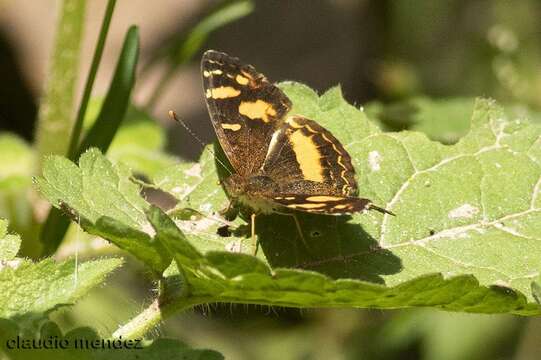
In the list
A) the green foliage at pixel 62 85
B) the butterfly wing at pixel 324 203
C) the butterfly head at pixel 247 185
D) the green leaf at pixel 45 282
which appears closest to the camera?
the green leaf at pixel 45 282

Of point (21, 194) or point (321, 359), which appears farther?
point (321, 359)

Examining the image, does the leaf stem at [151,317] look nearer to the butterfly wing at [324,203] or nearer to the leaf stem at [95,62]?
the butterfly wing at [324,203]

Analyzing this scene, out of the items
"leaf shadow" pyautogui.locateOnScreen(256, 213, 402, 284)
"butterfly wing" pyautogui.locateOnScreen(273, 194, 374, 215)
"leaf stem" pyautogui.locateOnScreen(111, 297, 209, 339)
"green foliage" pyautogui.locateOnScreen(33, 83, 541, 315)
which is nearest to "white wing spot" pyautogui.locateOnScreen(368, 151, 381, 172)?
"green foliage" pyautogui.locateOnScreen(33, 83, 541, 315)

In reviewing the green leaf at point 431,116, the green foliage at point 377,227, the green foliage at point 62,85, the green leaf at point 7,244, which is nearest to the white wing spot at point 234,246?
the green foliage at point 377,227

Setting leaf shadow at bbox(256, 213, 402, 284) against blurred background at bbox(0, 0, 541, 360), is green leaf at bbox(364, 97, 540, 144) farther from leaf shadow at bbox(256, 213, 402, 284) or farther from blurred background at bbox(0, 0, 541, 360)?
leaf shadow at bbox(256, 213, 402, 284)

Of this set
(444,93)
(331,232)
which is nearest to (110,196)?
(331,232)

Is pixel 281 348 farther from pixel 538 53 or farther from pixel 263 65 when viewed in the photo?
pixel 263 65
